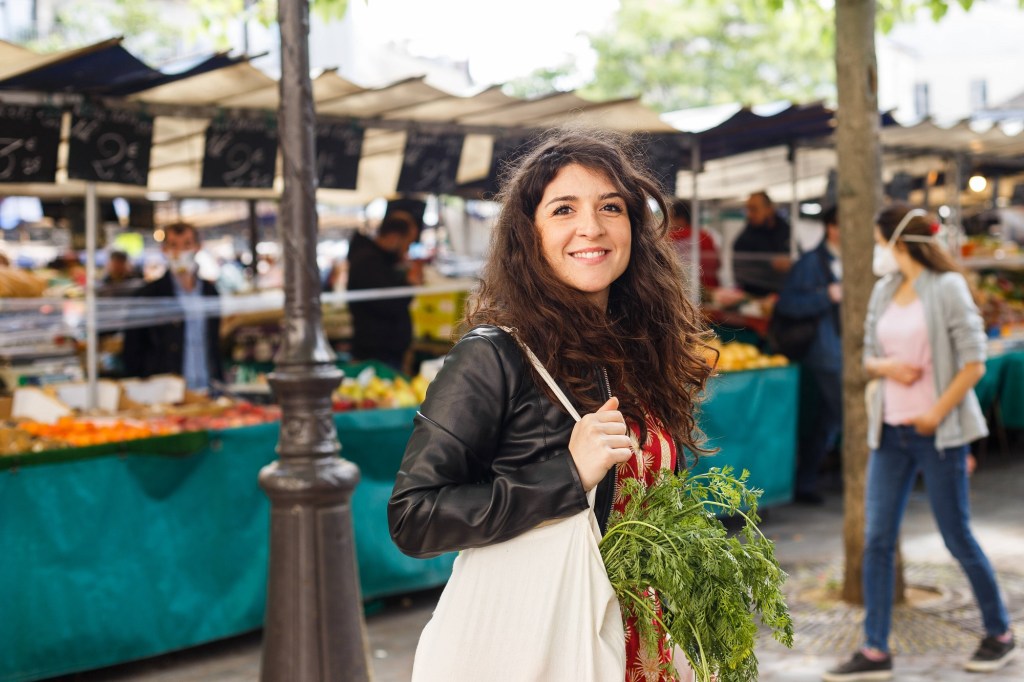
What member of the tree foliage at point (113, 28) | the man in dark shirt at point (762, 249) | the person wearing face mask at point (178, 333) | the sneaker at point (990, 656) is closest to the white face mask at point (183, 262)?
the person wearing face mask at point (178, 333)

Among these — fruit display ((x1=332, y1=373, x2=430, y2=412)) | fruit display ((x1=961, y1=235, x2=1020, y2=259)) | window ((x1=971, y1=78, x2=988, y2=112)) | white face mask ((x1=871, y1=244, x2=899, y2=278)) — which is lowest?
fruit display ((x1=332, y1=373, x2=430, y2=412))

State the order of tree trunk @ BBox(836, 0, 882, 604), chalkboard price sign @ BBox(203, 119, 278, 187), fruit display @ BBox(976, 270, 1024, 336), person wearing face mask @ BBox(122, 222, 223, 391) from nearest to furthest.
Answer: tree trunk @ BBox(836, 0, 882, 604) → chalkboard price sign @ BBox(203, 119, 278, 187) → person wearing face mask @ BBox(122, 222, 223, 391) → fruit display @ BBox(976, 270, 1024, 336)

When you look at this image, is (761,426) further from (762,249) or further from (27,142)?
(27,142)

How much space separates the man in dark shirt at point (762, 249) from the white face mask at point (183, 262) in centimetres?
517

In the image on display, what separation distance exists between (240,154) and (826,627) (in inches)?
187

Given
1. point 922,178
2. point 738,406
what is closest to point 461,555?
point 738,406

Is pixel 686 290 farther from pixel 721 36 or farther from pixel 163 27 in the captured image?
pixel 721 36

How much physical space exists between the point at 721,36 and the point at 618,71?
2.99 metres

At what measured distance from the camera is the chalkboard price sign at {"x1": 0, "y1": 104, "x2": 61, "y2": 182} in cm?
646

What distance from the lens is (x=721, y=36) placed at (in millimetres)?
31750

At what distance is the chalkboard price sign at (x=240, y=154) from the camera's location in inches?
297

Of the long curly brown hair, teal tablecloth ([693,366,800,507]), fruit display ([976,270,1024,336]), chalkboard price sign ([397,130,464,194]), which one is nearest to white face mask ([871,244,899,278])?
teal tablecloth ([693,366,800,507])

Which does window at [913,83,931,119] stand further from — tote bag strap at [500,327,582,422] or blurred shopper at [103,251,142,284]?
tote bag strap at [500,327,582,422]

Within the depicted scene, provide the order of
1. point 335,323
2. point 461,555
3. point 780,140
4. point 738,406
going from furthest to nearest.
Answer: point 335,323 → point 780,140 → point 738,406 → point 461,555
